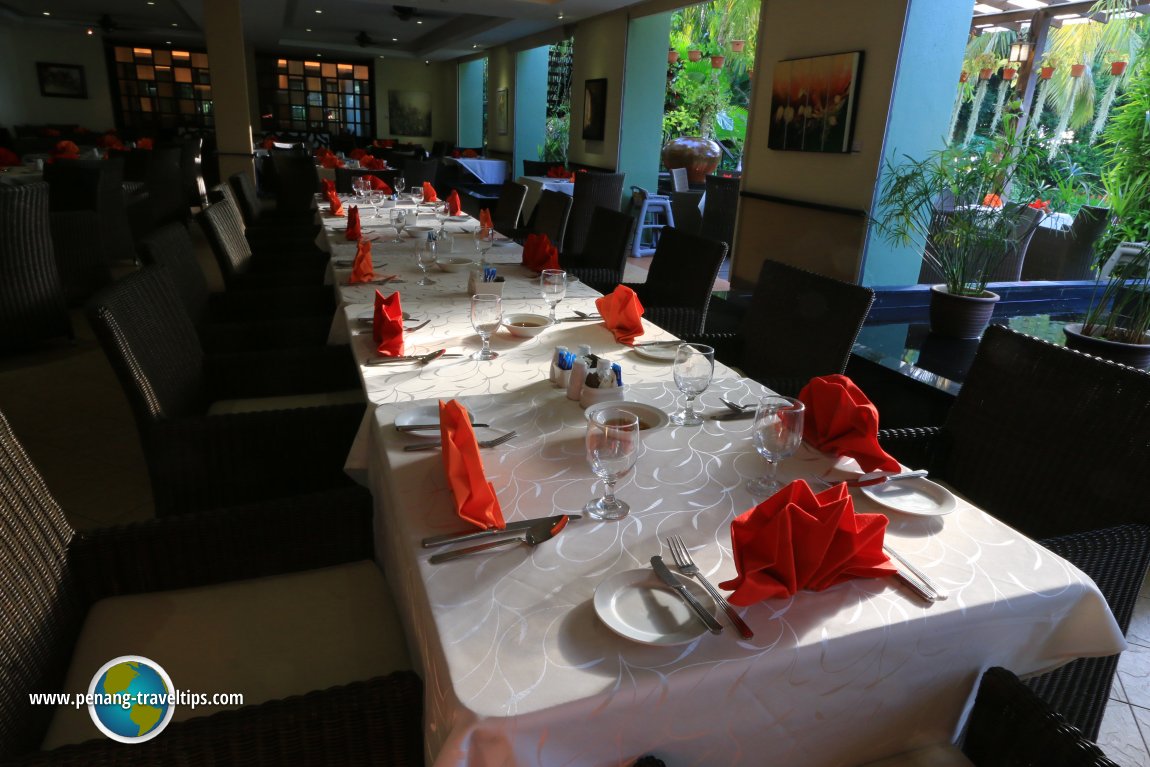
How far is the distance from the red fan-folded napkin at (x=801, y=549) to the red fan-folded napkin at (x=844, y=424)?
12.1 inches

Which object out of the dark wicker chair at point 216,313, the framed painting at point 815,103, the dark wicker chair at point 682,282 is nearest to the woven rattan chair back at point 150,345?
the dark wicker chair at point 216,313

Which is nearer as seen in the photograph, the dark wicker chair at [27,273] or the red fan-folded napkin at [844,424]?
the red fan-folded napkin at [844,424]

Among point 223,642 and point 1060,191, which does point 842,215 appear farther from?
point 223,642

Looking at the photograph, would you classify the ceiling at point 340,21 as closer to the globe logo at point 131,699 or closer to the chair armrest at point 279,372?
the chair armrest at point 279,372

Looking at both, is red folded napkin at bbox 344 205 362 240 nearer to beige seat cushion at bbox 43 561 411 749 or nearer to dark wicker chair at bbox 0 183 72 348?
dark wicker chair at bbox 0 183 72 348

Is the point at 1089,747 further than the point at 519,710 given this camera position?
Yes

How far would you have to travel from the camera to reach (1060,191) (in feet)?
9.17

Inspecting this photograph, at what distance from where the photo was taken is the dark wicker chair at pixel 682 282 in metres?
2.43

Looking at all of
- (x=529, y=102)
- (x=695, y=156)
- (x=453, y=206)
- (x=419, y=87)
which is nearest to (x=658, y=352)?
(x=453, y=206)

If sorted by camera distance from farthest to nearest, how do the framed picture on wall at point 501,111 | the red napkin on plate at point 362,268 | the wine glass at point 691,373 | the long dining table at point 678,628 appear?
the framed picture on wall at point 501,111 < the red napkin on plate at point 362,268 < the wine glass at point 691,373 < the long dining table at point 678,628

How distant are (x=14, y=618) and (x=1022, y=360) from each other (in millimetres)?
1833

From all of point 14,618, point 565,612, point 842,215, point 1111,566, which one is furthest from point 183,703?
point 842,215

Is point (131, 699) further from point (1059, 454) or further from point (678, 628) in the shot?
point (1059, 454)

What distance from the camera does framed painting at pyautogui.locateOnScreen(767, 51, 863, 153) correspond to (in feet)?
14.1
